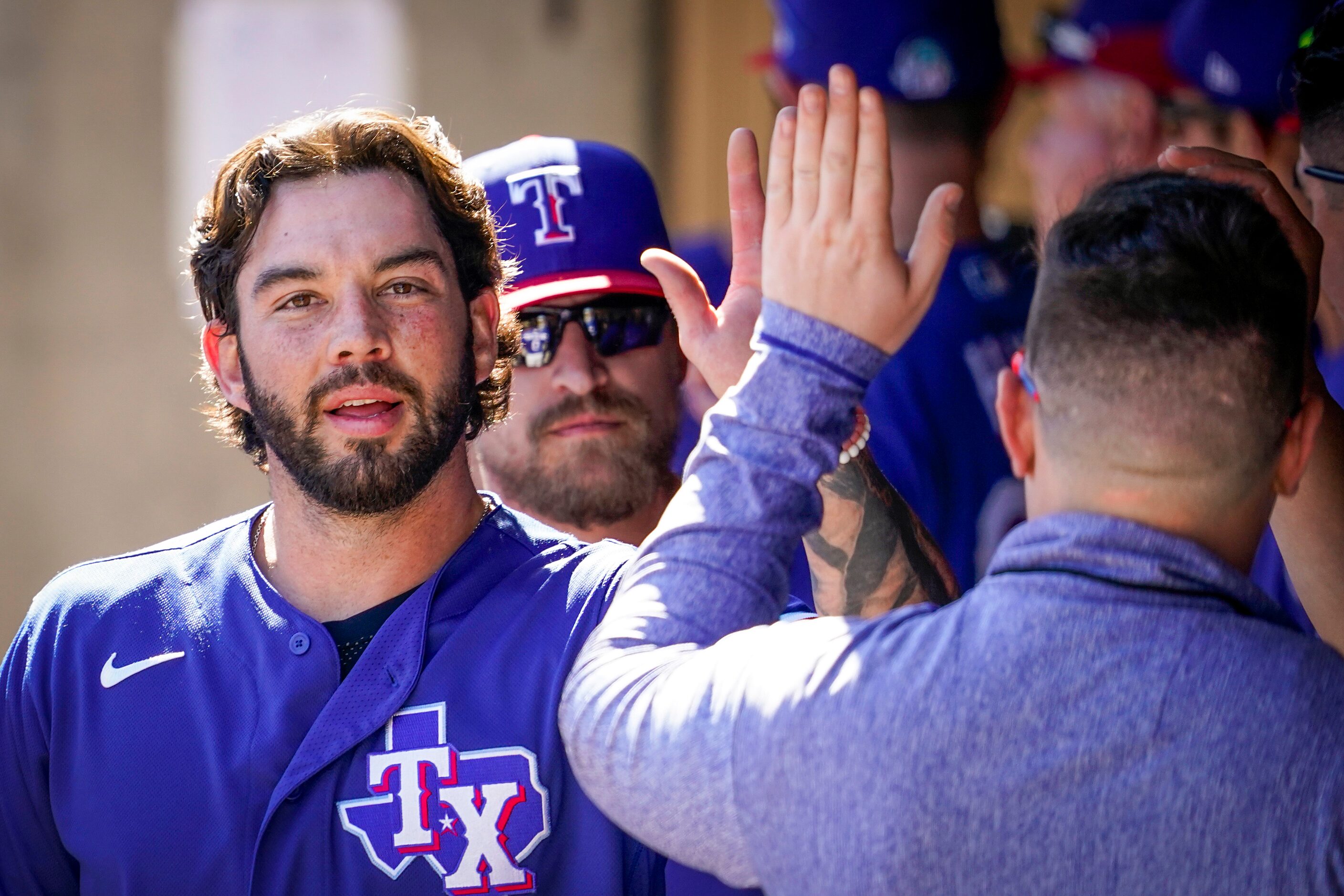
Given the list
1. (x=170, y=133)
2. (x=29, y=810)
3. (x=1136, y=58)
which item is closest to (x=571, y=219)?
(x=29, y=810)

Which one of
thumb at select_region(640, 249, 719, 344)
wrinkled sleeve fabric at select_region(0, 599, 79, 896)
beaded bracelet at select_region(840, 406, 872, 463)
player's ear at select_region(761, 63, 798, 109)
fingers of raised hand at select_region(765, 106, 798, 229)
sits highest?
player's ear at select_region(761, 63, 798, 109)

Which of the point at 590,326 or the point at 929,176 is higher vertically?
the point at 929,176

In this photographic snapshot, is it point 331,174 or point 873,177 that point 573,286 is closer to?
point 331,174

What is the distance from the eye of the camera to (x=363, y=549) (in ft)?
6.89

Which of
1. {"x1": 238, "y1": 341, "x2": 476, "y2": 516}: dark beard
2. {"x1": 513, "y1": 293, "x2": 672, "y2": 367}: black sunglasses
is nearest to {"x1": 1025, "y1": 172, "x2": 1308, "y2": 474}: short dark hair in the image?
{"x1": 238, "y1": 341, "x2": 476, "y2": 516}: dark beard

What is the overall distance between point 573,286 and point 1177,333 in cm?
148

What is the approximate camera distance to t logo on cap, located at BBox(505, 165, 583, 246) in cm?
261

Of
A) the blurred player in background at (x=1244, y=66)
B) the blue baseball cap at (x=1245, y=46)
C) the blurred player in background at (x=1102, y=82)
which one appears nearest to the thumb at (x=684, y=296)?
the blurred player in background at (x=1244, y=66)

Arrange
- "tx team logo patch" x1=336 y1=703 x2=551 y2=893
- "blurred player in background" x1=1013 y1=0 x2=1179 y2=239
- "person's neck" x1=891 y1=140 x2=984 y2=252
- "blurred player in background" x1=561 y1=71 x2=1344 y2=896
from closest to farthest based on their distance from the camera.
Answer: "blurred player in background" x1=561 y1=71 x2=1344 y2=896
"tx team logo patch" x1=336 y1=703 x2=551 y2=893
"person's neck" x1=891 y1=140 x2=984 y2=252
"blurred player in background" x1=1013 y1=0 x2=1179 y2=239

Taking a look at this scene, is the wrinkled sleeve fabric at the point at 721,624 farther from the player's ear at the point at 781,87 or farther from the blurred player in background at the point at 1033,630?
the player's ear at the point at 781,87

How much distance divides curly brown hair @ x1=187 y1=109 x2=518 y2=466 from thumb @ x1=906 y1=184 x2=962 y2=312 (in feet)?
3.17

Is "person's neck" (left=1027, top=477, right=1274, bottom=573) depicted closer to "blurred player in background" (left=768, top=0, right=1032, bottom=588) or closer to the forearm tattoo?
the forearm tattoo

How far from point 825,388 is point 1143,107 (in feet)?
10.1

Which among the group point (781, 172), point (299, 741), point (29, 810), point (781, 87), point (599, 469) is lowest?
point (29, 810)
